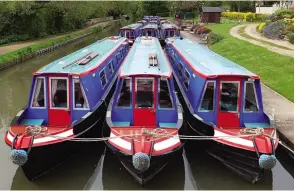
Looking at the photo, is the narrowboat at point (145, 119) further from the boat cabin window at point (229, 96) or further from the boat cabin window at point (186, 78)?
the boat cabin window at point (186, 78)

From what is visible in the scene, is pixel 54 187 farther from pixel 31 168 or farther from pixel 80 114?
pixel 80 114

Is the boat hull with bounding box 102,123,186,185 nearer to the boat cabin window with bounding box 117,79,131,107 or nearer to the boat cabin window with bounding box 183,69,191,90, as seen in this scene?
the boat cabin window with bounding box 117,79,131,107

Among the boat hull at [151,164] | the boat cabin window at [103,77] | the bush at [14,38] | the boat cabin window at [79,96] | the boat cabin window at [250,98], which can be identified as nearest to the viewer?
the boat hull at [151,164]

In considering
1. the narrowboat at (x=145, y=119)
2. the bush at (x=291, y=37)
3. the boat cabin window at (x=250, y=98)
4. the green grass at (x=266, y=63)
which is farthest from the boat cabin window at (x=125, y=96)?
the bush at (x=291, y=37)

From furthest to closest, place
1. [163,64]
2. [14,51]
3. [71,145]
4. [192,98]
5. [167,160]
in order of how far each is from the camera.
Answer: [14,51]
[163,64]
[192,98]
[71,145]
[167,160]

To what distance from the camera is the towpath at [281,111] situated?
30.7 feet

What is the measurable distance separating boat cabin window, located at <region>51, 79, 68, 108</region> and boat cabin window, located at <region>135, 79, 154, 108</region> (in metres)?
1.84

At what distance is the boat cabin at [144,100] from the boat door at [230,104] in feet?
3.53

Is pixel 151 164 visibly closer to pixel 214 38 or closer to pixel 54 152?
pixel 54 152

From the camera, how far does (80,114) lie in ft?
29.7

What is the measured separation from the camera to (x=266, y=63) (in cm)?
1717

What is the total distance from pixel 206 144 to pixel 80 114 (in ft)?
10.7

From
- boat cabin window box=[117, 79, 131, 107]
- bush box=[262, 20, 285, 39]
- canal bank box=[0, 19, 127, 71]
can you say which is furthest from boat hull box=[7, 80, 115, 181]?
bush box=[262, 20, 285, 39]

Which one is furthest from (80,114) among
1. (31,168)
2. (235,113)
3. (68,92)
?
(235,113)
